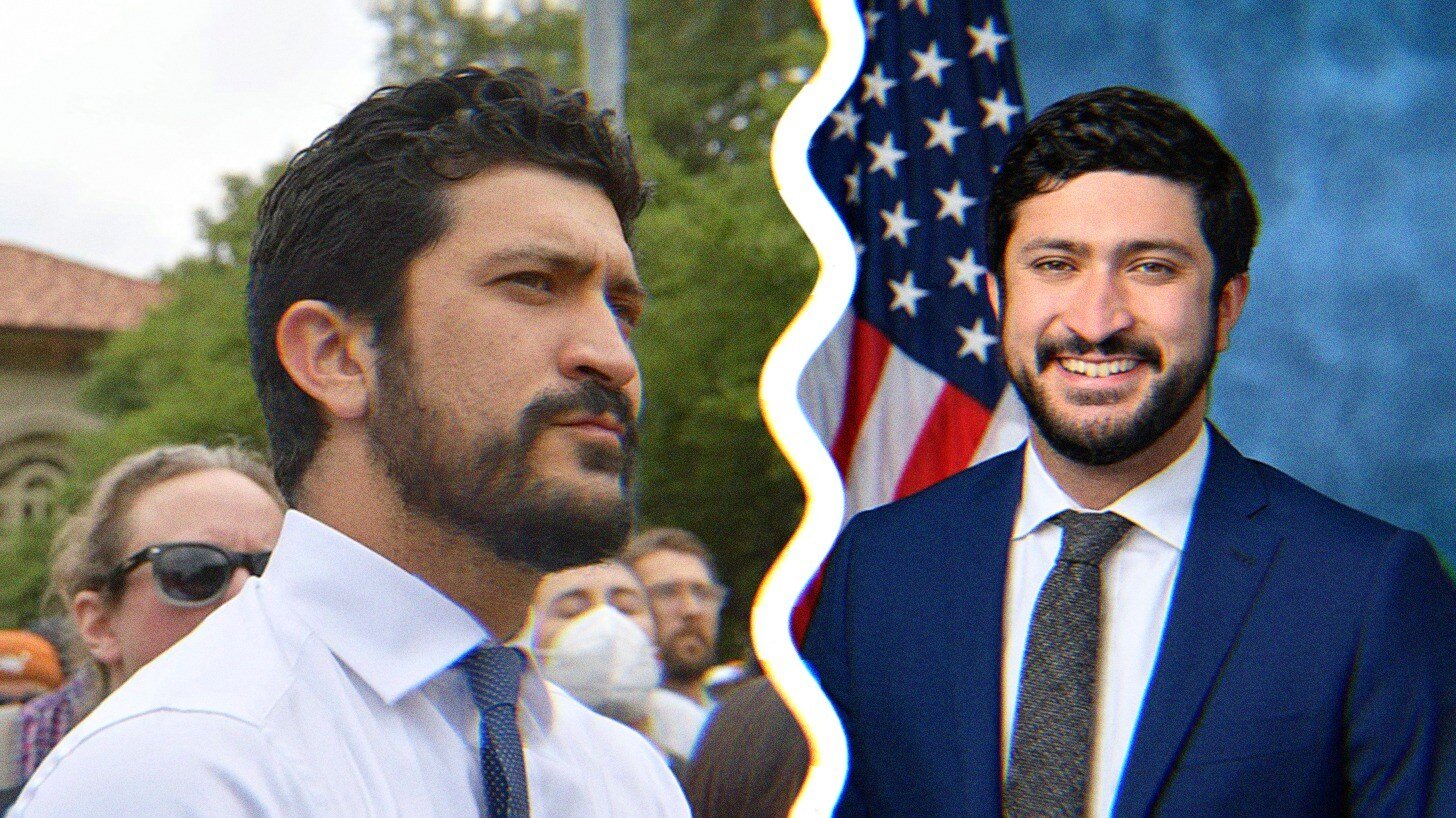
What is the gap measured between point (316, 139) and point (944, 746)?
3.12ft

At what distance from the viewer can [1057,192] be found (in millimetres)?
1963

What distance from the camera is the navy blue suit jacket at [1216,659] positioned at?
1749mm

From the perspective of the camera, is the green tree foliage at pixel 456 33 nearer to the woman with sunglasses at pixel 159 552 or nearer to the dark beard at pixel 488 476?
the woman with sunglasses at pixel 159 552

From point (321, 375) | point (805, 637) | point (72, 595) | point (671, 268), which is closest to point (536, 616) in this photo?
point (72, 595)

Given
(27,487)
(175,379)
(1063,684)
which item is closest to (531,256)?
(1063,684)

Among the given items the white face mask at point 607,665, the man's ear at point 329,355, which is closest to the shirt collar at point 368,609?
the man's ear at point 329,355

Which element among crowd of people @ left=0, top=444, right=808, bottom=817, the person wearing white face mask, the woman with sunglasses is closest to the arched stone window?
the person wearing white face mask

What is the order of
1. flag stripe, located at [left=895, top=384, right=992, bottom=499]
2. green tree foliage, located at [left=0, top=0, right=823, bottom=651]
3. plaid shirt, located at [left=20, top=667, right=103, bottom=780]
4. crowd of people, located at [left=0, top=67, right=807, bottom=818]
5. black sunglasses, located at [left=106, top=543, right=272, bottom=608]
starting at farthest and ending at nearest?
green tree foliage, located at [left=0, top=0, right=823, bottom=651]
plaid shirt, located at [left=20, top=667, right=103, bottom=780]
black sunglasses, located at [left=106, top=543, right=272, bottom=608]
flag stripe, located at [left=895, top=384, right=992, bottom=499]
crowd of people, located at [left=0, top=67, right=807, bottom=818]

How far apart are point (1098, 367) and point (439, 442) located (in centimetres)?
71

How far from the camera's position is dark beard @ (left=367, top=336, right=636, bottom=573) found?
1.70m

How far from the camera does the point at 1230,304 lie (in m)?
2.00

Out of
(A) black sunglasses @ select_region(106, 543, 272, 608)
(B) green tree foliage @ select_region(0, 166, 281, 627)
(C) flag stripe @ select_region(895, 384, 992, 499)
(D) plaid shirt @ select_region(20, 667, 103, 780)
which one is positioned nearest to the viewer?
(C) flag stripe @ select_region(895, 384, 992, 499)

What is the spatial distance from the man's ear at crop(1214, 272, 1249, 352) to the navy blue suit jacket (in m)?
0.13

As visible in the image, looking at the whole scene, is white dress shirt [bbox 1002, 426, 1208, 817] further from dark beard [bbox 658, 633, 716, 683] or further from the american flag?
dark beard [bbox 658, 633, 716, 683]
